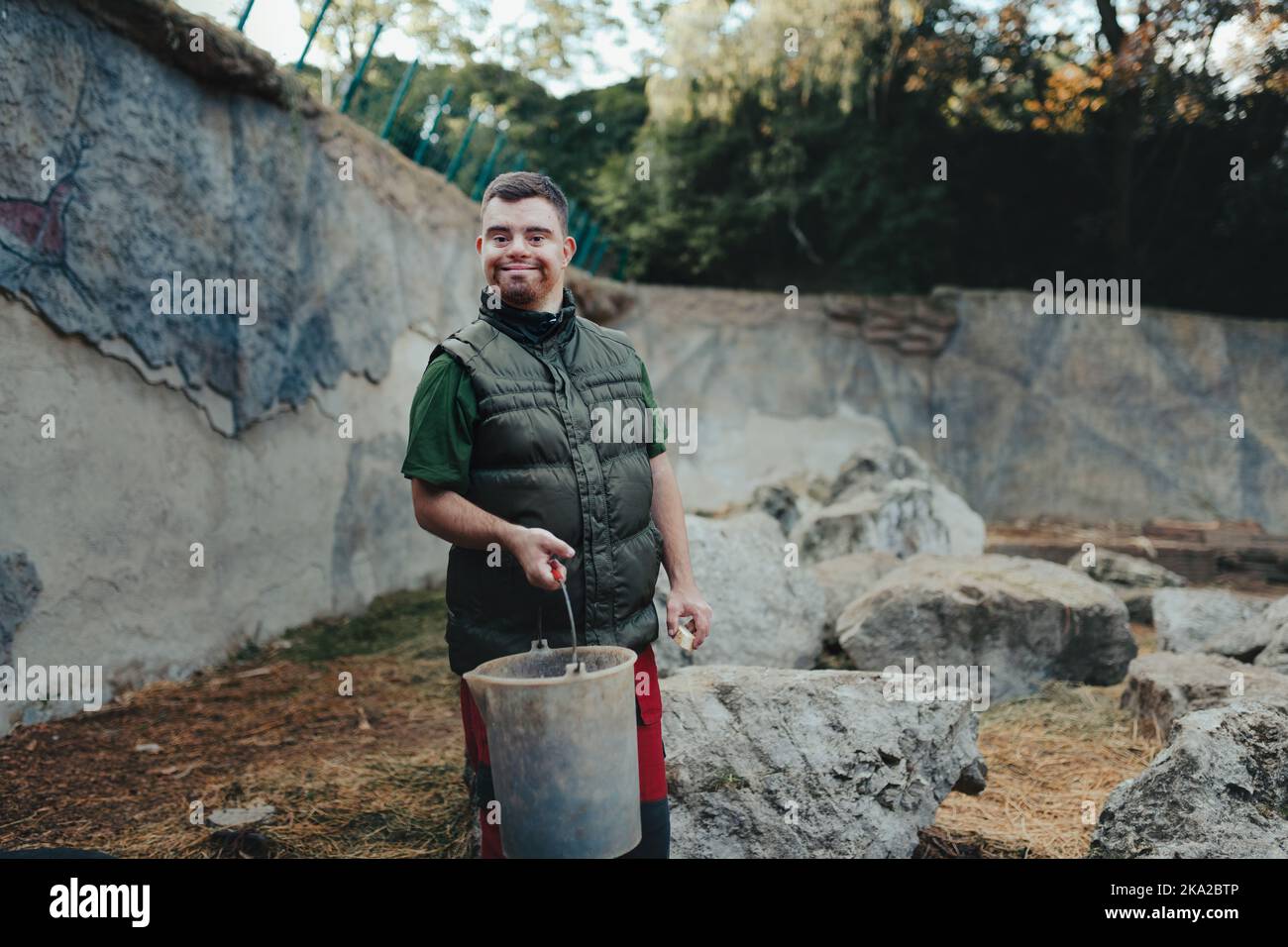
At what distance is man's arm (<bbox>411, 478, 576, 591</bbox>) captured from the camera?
1814mm

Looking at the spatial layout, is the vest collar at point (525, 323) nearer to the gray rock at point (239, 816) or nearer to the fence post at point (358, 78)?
the gray rock at point (239, 816)

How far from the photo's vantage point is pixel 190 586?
187 inches

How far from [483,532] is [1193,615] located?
13.8 ft

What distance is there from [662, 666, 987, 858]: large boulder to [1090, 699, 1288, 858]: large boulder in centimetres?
44

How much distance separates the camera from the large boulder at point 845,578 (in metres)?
4.68

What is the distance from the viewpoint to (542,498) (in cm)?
197

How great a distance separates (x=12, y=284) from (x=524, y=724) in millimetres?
3144

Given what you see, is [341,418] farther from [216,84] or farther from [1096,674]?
[1096,674]

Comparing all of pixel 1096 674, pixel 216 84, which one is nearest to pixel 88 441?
pixel 216 84

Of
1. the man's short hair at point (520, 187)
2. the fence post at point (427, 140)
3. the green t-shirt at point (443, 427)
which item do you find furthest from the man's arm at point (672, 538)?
the fence post at point (427, 140)

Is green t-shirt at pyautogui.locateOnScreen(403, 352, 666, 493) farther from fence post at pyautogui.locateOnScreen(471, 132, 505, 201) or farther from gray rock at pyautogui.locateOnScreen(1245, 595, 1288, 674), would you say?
fence post at pyautogui.locateOnScreen(471, 132, 505, 201)

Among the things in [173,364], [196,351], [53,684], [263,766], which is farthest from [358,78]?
[263,766]

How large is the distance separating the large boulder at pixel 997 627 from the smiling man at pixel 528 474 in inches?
86.5

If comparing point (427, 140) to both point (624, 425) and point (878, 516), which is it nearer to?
point (878, 516)
